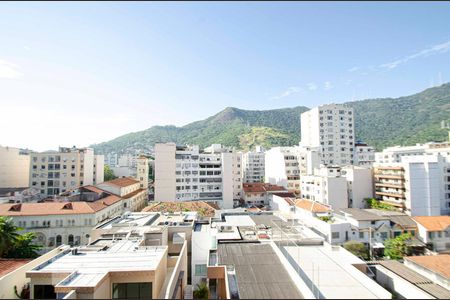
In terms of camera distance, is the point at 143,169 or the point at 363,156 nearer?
the point at 143,169

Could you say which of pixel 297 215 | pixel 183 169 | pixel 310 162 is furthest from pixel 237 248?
pixel 310 162

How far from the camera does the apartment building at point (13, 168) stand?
55525 millimetres

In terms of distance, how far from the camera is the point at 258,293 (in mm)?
10867

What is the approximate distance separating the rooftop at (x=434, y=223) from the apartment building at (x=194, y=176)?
3189 cm

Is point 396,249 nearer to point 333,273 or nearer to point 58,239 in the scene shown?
point 333,273

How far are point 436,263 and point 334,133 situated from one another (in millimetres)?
58110

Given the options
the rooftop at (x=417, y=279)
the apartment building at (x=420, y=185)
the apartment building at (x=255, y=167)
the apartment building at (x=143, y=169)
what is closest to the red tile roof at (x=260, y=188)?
the apartment building at (x=420, y=185)

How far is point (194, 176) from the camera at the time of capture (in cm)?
5556

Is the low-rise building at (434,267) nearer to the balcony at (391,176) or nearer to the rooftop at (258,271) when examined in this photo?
the rooftop at (258,271)

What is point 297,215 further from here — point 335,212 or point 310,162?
point 310,162

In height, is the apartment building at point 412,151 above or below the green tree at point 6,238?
above

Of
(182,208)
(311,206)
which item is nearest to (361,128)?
(311,206)

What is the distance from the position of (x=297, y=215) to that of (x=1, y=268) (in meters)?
32.0

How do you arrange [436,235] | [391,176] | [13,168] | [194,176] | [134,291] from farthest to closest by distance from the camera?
1. [13,168]
2. [194,176]
3. [391,176]
4. [436,235]
5. [134,291]
